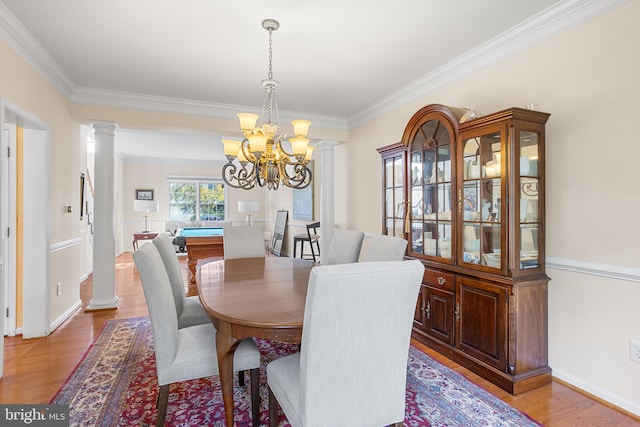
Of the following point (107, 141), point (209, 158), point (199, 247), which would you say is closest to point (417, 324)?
point (199, 247)

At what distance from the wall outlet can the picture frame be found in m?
9.00

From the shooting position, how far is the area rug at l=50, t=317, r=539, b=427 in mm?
1809

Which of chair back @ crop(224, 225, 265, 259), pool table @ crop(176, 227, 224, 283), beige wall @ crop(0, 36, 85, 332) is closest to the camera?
beige wall @ crop(0, 36, 85, 332)

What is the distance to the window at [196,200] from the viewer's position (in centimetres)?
863

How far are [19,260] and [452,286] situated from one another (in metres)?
3.84

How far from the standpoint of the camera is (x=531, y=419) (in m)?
1.81

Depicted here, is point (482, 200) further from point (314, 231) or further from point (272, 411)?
point (314, 231)

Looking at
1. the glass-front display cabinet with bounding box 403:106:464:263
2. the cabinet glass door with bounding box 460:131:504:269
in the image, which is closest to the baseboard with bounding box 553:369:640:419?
the cabinet glass door with bounding box 460:131:504:269

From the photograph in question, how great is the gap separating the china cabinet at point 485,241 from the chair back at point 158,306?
1981 mm

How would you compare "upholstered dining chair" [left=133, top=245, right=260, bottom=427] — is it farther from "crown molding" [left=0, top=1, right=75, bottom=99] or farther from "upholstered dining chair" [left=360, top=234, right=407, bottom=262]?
"crown molding" [left=0, top=1, right=75, bottom=99]

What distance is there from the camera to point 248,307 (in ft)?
5.20

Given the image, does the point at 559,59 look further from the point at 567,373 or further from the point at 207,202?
the point at 207,202

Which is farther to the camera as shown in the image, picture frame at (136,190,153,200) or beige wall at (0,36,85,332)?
picture frame at (136,190,153,200)

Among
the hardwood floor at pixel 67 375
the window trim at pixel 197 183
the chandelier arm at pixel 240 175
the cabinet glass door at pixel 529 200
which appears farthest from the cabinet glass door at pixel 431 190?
the window trim at pixel 197 183
